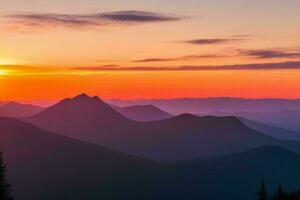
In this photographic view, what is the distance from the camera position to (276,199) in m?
65.5

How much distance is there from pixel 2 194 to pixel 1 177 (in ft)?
4.88

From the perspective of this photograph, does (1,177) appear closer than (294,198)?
Yes

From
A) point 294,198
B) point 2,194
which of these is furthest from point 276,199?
point 2,194

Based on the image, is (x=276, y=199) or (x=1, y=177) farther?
(x=276, y=199)

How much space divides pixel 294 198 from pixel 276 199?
2989mm

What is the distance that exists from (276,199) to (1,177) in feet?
117

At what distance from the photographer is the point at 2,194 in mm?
45531

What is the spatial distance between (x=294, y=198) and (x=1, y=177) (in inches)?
1515

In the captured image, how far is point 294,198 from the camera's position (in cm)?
6688

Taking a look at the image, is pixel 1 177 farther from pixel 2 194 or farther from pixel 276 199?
pixel 276 199

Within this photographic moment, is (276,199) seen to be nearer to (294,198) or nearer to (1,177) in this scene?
(294,198)

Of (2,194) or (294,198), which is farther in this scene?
(294,198)

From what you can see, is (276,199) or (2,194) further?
(276,199)

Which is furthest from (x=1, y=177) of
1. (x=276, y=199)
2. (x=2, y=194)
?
(x=276, y=199)
